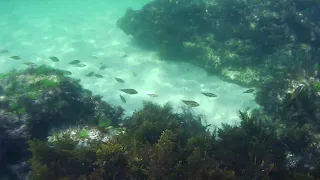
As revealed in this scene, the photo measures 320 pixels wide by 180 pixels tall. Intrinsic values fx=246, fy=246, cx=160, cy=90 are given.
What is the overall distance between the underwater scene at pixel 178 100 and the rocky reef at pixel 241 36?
6cm

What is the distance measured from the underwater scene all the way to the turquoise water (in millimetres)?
94

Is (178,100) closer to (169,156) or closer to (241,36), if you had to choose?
(241,36)

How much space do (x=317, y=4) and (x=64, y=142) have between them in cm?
1464

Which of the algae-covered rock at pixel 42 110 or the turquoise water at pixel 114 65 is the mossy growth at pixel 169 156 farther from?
the turquoise water at pixel 114 65

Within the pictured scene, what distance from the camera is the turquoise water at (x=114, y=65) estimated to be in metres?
11.2

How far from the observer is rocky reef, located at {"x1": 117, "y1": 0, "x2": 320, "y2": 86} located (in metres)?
12.2

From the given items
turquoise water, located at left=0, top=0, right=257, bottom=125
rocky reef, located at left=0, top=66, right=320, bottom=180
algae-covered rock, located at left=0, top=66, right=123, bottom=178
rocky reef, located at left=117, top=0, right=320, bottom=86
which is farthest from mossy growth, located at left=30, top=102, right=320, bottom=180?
rocky reef, located at left=117, top=0, right=320, bottom=86

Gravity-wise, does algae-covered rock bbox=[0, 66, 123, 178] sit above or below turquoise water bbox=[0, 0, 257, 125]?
above

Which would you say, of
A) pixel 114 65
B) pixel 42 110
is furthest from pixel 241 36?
pixel 42 110

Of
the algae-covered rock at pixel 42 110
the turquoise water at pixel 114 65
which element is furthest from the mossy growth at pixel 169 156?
the turquoise water at pixel 114 65

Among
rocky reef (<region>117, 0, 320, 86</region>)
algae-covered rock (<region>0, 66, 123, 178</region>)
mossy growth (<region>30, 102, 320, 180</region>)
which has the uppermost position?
rocky reef (<region>117, 0, 320, 86</region>)

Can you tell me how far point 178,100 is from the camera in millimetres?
11383

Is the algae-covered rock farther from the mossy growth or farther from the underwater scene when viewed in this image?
the mossy growth

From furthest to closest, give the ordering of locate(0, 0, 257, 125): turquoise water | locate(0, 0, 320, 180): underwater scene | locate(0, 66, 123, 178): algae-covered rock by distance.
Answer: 1. locate(0, 0, 257, 125): turquoise water
2. locate(0, 66, 123, 178): algae-covered rock
3. locate(0, 0, 320, 180): underwater scene
